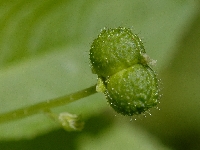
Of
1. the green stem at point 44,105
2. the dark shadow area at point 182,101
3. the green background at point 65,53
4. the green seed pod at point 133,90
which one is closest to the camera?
the green seed pod at point 133,90

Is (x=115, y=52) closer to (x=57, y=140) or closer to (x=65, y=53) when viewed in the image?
(x=65, y=53)

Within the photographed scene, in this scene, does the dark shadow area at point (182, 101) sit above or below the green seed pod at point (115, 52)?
above

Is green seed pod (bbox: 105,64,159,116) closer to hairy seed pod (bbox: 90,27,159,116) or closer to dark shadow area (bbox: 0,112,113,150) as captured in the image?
hairy seed pod (bbox: 90,27,159,116)

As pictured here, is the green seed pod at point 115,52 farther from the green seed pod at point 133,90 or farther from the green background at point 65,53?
the green background at point 65,53

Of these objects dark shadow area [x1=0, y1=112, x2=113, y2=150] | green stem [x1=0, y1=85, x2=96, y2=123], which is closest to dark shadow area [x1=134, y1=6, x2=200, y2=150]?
dark shadow area [x1=0, y1=112, x2=113, y2=150]

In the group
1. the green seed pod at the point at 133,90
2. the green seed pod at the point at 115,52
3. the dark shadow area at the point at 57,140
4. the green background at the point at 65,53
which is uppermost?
the green background at the point at 65,53

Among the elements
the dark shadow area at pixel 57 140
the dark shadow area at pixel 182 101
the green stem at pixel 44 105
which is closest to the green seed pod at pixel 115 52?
the green stem at pixel 44 105

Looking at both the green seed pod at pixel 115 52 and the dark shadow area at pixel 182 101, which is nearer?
the green seed pod at pixel 115 52

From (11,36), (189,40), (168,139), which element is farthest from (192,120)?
(11,36)
